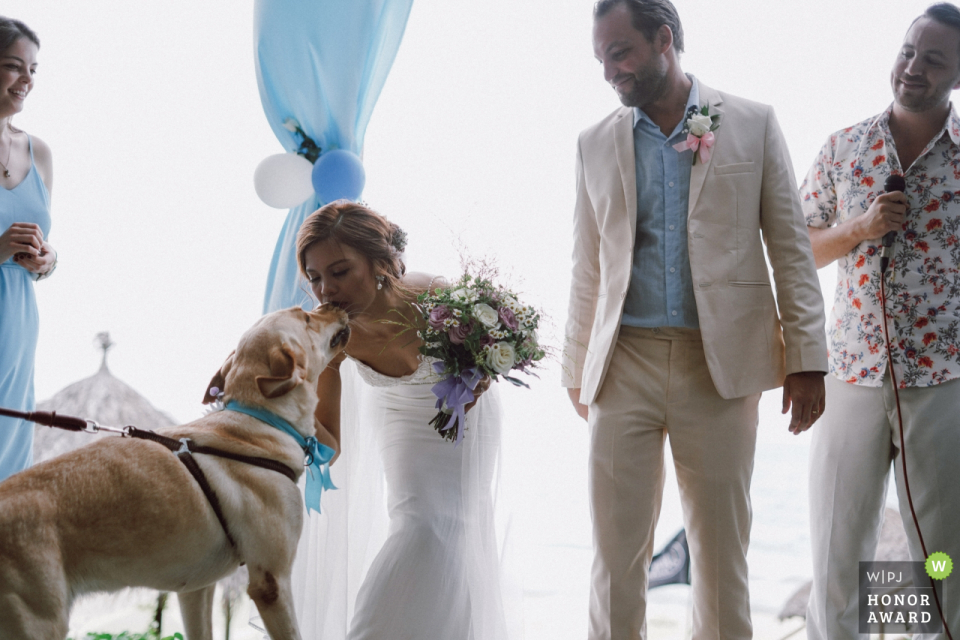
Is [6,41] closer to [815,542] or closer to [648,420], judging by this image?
[648,420]

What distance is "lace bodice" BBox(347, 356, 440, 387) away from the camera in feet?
7.84

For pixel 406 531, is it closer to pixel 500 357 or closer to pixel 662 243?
pixel 500 357

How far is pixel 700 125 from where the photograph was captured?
1.97 m

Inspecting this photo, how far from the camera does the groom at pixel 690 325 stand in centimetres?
193

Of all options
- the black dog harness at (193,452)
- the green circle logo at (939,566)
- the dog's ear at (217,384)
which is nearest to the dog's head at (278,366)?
the dog's ear at (217,384)

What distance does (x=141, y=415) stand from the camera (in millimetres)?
3367

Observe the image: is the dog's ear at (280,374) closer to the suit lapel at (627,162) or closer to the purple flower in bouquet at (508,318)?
the purple flower in bouquet at (508,318)

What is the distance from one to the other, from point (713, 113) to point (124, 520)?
181cm

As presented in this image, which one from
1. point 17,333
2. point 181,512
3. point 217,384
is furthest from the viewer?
point 17,333

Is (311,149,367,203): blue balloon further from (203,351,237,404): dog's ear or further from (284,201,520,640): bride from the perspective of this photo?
(203,351,237,404): dog's ear

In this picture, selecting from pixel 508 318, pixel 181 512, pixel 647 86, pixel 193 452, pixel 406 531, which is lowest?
pixel 406 531

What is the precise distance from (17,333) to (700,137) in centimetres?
220

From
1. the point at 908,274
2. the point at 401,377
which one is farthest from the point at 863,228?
the point at 401,377

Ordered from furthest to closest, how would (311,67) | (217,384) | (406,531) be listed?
(311,67), (406,531), (217,384)
